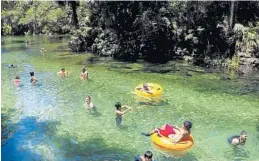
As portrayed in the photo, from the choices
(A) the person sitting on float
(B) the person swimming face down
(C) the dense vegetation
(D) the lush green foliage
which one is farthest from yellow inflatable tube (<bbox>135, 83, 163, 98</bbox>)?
(D) the lush green foliage

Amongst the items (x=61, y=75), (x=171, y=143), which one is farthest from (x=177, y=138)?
(x=61, y=75)

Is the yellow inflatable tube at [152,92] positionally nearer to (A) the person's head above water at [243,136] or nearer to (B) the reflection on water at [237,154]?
(B) the reflection on water at [237,154]

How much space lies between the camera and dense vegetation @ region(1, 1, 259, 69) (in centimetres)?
2712

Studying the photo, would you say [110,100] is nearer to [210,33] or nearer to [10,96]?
[10,96]

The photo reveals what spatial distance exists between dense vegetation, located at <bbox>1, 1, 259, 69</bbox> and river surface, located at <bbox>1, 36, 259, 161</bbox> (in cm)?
344

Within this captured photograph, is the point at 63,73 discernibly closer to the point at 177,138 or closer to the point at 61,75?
the point at 61,75

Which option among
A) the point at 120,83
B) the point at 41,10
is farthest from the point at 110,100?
the point at 41,10

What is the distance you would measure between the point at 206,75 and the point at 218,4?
281 inches

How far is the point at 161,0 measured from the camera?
1157 inches

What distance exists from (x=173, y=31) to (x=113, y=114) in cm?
1593

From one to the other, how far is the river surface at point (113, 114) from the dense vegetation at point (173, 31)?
3440 millimetres

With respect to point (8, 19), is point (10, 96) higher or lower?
lower

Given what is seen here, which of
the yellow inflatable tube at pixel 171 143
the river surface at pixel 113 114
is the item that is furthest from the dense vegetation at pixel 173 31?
the yellow inflatable tube at pixel 171 143

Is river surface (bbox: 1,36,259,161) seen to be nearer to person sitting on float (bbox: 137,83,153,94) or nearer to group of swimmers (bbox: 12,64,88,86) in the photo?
group of swimmers (bbox: 12,64,88,86)
